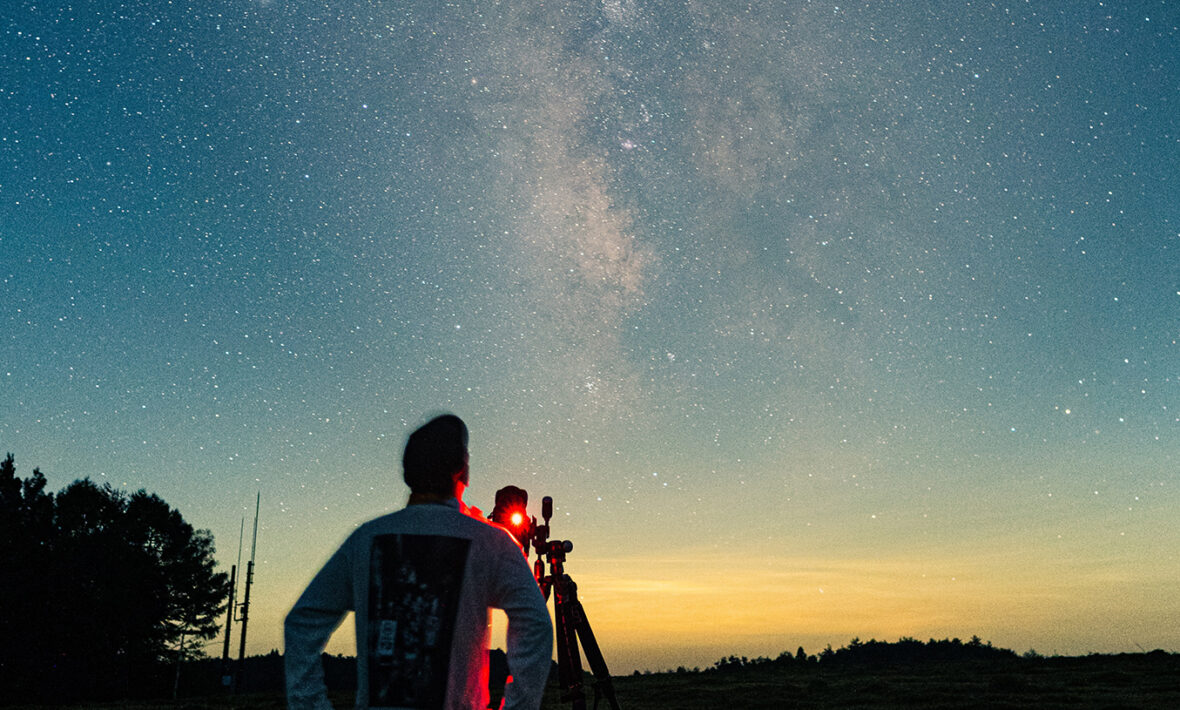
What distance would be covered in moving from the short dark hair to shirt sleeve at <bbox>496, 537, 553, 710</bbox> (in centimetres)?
29

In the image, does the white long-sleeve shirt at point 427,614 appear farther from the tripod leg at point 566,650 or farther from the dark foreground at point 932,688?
the dark foreground at point 932,688

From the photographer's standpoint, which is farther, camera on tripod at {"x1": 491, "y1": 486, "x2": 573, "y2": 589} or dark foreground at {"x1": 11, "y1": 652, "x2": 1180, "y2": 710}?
dark foreground at {"x1": 11, "y1": 652, "x2": 1180, "y2": 710}

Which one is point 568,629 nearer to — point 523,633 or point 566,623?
point 566,623

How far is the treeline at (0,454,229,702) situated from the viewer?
30.5 meters

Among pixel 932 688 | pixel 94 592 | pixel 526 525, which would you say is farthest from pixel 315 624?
pixel 94 592

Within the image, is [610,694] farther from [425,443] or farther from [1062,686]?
[1062,686]

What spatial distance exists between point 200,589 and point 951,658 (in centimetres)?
3460

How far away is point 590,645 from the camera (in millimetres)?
4809

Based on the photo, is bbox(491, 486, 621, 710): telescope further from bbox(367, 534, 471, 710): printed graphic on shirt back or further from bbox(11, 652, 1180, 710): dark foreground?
bbox(11, 652, 1180, 710): dark foreground

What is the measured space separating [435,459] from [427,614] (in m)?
0.49

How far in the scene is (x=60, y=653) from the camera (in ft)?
102

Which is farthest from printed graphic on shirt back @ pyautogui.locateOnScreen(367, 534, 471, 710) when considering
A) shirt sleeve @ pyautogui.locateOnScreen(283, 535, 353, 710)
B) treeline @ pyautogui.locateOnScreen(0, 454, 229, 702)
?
treeline @ pyautogui.locateOnScreen(0, 454, 229, 702)

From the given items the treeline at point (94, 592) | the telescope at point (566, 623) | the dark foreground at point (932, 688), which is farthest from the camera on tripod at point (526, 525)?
the treeline at point (94, 592)

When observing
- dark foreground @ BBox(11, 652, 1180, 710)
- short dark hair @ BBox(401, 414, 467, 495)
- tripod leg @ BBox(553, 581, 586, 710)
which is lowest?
dark foreground @ BBox(11, 652, 1180, 710)
